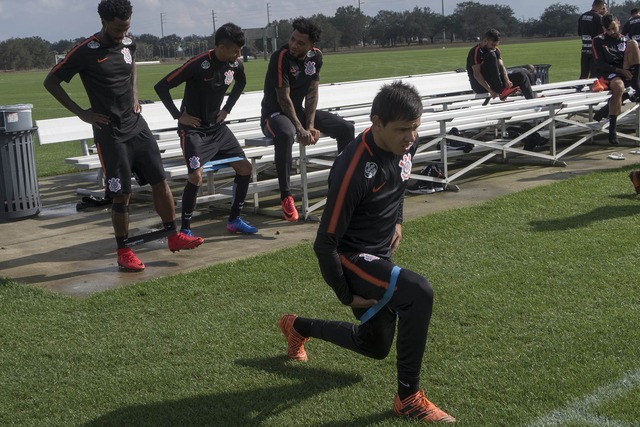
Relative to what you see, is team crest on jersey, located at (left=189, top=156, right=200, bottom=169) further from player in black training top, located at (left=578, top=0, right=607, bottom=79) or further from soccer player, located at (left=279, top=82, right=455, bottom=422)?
player in black training top, located at (left=578, top=0, right=607, bottom=79)

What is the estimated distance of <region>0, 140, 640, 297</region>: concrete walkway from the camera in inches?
283

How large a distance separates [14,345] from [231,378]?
4.97 feet

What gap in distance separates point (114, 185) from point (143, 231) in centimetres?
184

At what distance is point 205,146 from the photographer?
812cm

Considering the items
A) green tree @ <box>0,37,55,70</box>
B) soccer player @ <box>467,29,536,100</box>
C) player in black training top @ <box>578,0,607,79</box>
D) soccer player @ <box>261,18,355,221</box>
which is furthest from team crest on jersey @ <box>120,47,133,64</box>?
green tree @ <box>0,37,55,70</box>

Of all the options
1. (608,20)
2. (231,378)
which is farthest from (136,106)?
(608,20)

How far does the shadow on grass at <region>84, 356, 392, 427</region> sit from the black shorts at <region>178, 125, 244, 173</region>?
356 centimetres

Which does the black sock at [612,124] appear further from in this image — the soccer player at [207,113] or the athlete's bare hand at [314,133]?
the soccer player at [207,113]

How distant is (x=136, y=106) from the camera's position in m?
7.27

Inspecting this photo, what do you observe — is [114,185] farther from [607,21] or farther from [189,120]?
[607,21]

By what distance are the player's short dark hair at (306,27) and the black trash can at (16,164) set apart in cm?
299

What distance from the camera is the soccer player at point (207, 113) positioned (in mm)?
8008

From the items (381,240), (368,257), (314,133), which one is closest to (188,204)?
(314,133)

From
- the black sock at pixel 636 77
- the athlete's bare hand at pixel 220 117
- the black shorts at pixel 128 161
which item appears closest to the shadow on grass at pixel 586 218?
the athlete's bare hand at pixel 220 117
